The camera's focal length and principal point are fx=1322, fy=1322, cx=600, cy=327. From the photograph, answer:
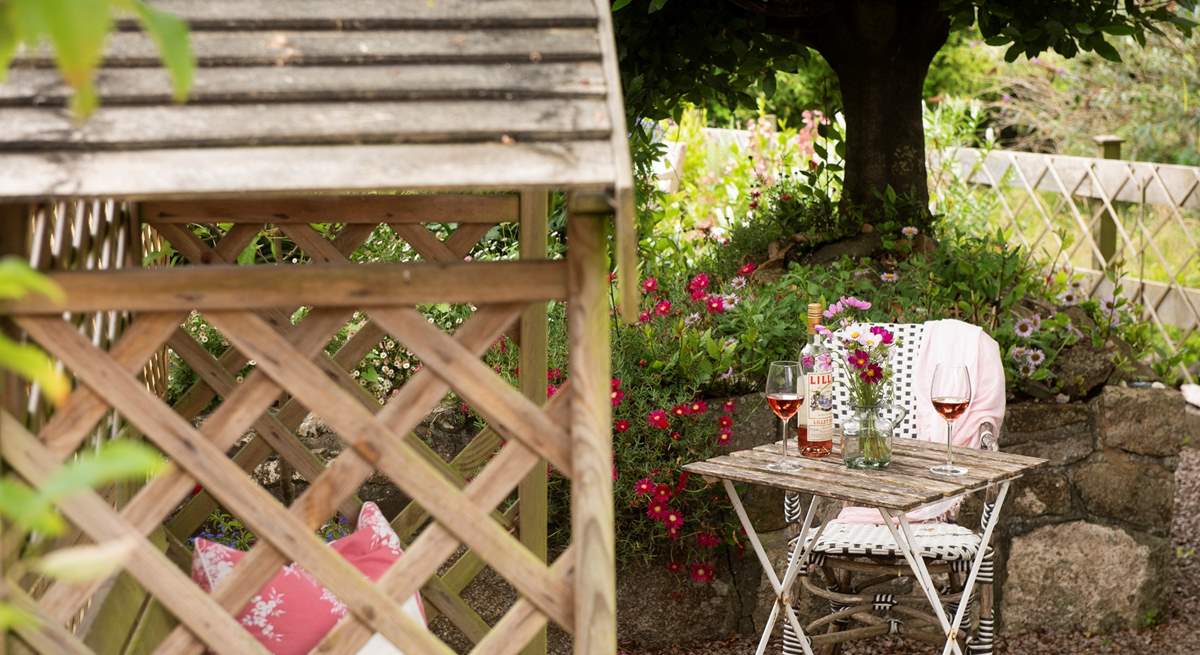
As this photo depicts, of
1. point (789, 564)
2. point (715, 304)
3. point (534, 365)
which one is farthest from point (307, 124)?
point (715, 304)

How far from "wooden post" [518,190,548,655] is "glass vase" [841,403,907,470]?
2.68 ft

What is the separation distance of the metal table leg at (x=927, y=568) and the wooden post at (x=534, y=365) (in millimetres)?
824

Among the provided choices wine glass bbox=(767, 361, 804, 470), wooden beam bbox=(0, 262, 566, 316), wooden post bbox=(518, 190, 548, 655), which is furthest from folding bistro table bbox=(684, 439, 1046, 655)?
wooden beam bbox=(0, 262, 566, 316)

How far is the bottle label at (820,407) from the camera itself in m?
3.44

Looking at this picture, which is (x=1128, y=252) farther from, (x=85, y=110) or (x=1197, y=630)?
(x=85, y=110)

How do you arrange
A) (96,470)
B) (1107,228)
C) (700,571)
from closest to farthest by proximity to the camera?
(96,470)
(700,571)
(1107,228)

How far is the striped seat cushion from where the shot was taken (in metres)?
3.55

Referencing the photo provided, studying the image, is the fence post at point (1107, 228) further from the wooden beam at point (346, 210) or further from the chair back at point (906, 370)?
the wooden beam at point (346, 210)

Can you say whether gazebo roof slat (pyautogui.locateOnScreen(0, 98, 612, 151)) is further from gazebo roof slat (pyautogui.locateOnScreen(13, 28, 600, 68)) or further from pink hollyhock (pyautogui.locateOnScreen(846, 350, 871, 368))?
pink hollyhock (pyautogui.locateOnScreen(846, 350, 871, 368))

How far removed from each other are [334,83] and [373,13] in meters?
0.18

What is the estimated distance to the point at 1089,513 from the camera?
180 inches

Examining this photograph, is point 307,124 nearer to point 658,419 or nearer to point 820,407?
point 820,407

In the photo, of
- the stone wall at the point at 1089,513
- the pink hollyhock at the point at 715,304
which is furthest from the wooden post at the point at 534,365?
the stone wall at the point at 1089,513

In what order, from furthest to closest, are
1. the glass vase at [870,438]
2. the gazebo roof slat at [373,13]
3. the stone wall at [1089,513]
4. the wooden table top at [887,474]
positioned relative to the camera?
the stone wall at [1089,513] → the glass vase at [870,438] → the wooden table top at [887,474] → the gazebo roof slat at [373,13]
